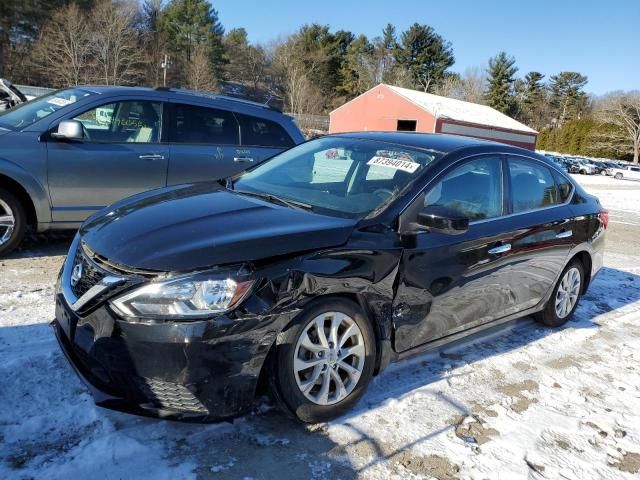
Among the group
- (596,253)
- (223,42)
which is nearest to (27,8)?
(223,42)

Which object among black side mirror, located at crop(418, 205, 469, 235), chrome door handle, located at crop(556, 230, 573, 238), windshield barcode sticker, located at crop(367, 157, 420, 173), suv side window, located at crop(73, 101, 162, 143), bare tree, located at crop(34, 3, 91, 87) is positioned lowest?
chrome door handle, located at crop(556, 230, 573, 238)

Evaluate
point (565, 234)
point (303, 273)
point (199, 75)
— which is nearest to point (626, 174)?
point (199, 75)

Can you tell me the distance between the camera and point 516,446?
9.79ft

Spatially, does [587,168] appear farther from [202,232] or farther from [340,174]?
[202,232]

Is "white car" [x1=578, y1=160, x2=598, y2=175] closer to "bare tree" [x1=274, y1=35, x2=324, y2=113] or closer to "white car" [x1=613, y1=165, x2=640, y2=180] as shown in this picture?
"white car" [x1=613, y1=165, x2=640, y2=180]

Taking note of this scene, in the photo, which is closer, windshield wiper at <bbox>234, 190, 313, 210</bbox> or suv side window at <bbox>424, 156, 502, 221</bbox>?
windshield wiper at <bbox>234, 190, 313, 210</bbox>

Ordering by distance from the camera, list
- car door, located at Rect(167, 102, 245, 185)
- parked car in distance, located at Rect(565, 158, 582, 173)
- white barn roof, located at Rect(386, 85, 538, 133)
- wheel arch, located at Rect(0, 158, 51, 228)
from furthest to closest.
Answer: parked car in distance, located at Rect(565, 158, 582, 173) < white barn roof, located at Rect(386, 85, 538, 133) < car door, located at Rect(167, 102, 245, 185) < wheel arch, located at Rect(0, 158, 51, 228)

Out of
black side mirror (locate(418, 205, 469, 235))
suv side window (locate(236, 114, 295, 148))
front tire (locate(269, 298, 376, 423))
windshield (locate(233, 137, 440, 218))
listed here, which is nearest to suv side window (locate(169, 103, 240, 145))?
suv side window (locate(236, 114, 295, 148))

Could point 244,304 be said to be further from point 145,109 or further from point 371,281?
point 145,109

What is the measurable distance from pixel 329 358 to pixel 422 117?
42706mm

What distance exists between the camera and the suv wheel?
16.6ft

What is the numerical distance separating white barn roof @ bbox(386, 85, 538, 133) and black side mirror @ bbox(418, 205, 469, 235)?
4054 cm

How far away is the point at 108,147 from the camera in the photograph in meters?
5.48

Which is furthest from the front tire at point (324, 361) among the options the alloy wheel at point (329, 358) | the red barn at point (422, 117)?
the red barn at point (422, 117)
